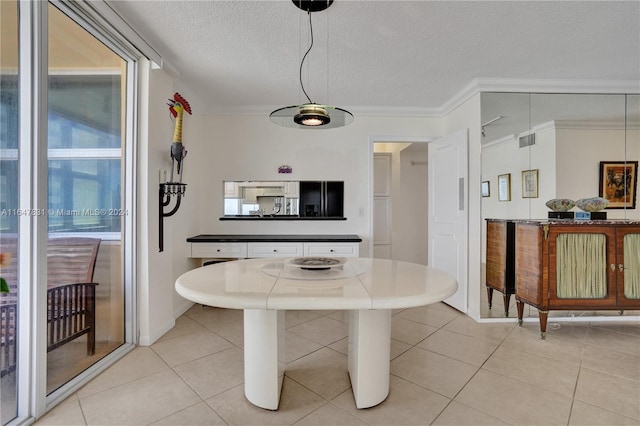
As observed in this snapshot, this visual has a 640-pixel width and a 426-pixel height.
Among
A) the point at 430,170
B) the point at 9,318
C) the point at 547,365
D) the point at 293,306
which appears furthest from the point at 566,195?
the point at 9,318

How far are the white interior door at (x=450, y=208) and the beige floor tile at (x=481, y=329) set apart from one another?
32cm

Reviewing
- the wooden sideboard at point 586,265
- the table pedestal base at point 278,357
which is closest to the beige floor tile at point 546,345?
the wooden sideboard at point 586,265

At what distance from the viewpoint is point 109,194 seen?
225 centimetres

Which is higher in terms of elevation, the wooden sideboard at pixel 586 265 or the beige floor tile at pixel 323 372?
the wooden sideboard at pixel 586 265

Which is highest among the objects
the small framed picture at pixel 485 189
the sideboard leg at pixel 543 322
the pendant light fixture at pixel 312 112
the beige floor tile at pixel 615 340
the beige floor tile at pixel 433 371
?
the pendant light fixture at pixel 312 112

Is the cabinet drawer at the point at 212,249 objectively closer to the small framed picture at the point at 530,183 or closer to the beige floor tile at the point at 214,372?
the beige floor tile at the point at 214,372

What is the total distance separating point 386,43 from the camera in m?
2.31

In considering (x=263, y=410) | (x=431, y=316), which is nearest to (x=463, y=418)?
(x=263, y=410)

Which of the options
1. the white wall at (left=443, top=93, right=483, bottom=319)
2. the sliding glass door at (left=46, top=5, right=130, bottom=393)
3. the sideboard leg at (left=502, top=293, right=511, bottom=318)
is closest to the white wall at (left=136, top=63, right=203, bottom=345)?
the sliding glass door at (left=46, top=5, right=130, bottom=393)

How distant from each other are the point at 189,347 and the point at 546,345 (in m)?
2.96

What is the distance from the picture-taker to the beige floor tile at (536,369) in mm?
1941

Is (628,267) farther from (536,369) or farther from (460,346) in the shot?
(460,346)

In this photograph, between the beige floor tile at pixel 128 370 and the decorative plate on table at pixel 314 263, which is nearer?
the decorative plate on table at pixel 314 263

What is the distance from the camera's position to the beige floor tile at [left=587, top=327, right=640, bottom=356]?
2480 millimetres
